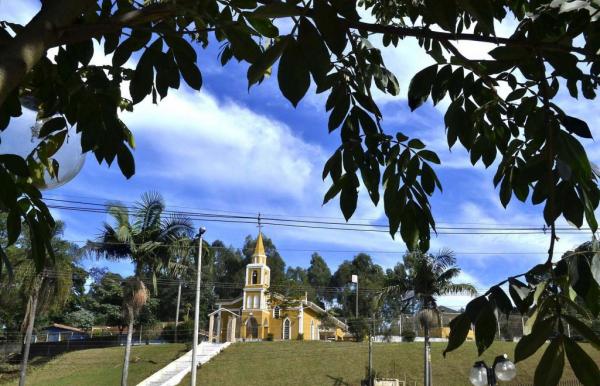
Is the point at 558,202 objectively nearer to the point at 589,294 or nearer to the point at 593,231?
the point at 593,231

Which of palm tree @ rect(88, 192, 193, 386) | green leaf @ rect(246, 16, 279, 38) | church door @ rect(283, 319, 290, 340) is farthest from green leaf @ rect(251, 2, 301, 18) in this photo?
church door @ rect(283, 319, 290, 340)

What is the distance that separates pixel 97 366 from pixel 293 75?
125 ft

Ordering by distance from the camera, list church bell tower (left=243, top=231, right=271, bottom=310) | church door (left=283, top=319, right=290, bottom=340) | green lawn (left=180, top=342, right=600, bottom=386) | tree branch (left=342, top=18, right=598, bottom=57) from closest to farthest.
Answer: tree branch (left=342, top=18, right=598, bottom=57) < green lawn (left=180, top=342, right=600, bottom=386) < church bell tower (left=243, top=231, right=271, bottom=310) < church door (left=283, top=319, right=290, bottom=340)

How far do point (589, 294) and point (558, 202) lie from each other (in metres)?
0.46

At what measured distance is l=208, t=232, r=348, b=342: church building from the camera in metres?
48.8

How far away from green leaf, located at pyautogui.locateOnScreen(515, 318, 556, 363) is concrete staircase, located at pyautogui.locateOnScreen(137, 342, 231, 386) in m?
31.6

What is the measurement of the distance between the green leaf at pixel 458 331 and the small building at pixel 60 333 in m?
51.1

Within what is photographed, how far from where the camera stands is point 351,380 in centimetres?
3186

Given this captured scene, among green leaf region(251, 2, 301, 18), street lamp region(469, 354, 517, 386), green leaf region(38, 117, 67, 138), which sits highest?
green leaf region(38, 117, 67, 138)

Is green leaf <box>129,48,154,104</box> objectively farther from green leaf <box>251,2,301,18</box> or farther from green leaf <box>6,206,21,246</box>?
green leaf <box>251,2,301,18</box>

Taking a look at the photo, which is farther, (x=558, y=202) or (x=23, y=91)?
(x=23, y=91)

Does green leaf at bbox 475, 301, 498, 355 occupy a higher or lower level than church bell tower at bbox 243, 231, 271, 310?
lower

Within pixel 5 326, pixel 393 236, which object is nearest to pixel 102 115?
pixel 393 236

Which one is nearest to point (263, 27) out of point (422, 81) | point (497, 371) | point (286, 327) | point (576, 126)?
point (422, 81)
